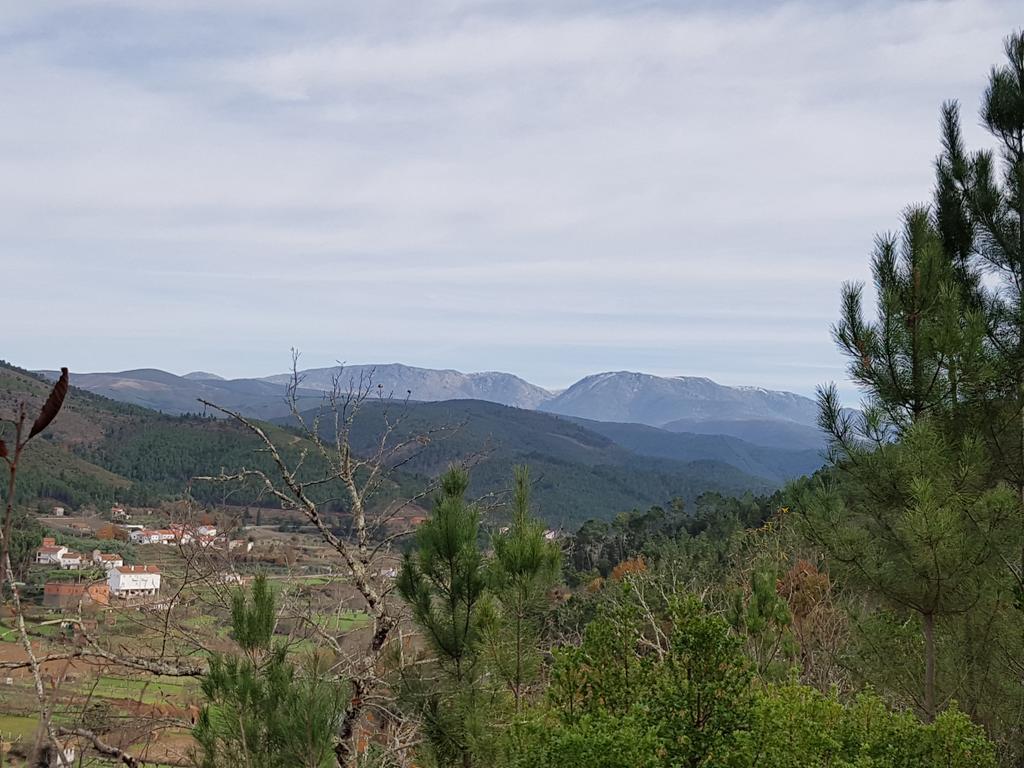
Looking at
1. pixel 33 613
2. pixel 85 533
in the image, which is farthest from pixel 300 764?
pixel 85 533

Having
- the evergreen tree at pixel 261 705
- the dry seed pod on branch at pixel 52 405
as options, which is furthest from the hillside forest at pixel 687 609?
the dry seed pod on branch at pixel 52 405

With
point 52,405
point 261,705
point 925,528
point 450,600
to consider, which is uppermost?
point 52,405

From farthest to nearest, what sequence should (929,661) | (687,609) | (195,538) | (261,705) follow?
(929,661) → (195,538) → (687,609) → (261,705)

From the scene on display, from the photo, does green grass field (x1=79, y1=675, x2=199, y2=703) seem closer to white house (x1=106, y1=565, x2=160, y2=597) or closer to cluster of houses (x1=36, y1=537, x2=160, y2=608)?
cluster of houses (x1=36, y1=537, x2=160, y2=608)

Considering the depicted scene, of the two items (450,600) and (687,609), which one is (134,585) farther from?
(687,609)

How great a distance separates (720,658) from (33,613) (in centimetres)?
313

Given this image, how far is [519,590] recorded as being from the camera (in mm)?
5379

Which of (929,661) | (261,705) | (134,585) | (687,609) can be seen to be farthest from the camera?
(134,585)

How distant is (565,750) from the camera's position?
140 inches

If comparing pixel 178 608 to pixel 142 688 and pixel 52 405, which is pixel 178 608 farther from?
pixel 52 405

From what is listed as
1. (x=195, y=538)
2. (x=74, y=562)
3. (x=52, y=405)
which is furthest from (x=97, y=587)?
(x=52, y=405)

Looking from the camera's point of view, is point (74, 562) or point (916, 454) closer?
point (74, 562)

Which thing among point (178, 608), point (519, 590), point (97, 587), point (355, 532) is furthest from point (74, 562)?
point (519, 590)

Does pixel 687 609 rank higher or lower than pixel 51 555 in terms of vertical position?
higher
